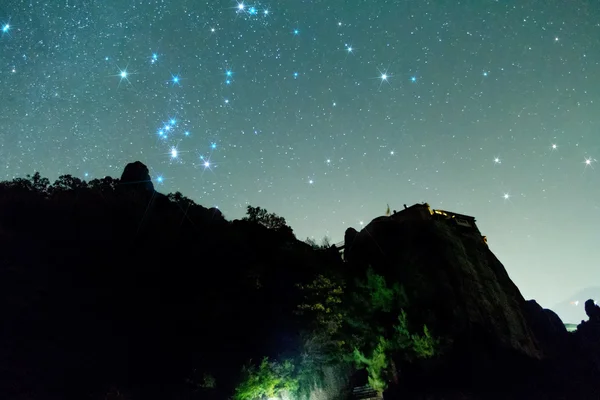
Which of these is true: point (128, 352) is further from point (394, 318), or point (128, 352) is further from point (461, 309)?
point (461, 309)

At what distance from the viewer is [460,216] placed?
125ft

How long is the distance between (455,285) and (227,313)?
1978cm

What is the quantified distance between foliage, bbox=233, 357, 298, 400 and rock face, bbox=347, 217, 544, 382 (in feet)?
38.1

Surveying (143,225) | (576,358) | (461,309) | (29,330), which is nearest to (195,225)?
(143,225)

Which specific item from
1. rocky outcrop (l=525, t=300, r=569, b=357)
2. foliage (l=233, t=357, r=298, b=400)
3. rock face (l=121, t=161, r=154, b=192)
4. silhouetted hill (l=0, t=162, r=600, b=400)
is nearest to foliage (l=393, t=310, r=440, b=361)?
silhouetted hill (l=0, t=162, r=600, b=400)

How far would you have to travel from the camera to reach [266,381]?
1886 centimetres

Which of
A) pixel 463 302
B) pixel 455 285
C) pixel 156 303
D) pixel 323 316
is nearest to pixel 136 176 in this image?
pixel 156 303

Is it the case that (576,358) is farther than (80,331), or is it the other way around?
(576,358)

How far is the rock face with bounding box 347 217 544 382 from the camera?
2666 centimetres

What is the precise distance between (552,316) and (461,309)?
26.2 m

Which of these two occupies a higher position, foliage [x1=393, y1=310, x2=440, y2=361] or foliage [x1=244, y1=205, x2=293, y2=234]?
foliage [x1=244, y1=205, x2=293, y2=234]

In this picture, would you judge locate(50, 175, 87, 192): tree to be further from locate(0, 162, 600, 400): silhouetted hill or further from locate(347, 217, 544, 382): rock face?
locate(347, 217, 544, 382): rock face

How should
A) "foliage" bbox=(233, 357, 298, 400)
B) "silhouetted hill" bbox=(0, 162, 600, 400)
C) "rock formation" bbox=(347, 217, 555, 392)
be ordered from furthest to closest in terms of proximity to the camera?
1. "rock formation" bbox=(347, 217, 555, 392)
2. "foliage" bbox=(233, 357, 298, 400)
3. "silhouetted hill" bbox=(0, 162, 600, 400)

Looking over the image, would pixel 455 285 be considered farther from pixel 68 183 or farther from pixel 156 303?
pixel 68 183
